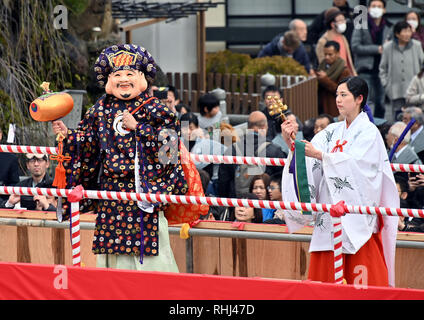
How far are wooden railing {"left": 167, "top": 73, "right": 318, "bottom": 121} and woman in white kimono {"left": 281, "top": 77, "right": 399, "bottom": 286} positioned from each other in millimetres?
5975

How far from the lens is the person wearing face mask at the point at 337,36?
40.9 feet

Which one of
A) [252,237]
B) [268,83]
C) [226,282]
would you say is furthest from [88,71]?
[226,282]

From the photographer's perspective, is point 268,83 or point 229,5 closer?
point 268,83

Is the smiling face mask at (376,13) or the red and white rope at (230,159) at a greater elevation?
the smiling face mask at (376,13)

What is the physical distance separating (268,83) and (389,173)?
664 cm

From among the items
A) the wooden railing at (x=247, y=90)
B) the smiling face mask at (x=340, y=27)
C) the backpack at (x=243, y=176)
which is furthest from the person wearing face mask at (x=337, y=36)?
the backpack at (x=243, y=176)

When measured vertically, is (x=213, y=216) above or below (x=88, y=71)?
below

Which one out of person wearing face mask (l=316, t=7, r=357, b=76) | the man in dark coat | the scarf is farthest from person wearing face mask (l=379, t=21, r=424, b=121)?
the man in dark coat

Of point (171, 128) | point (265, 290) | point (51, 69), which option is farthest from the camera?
point (51, 69)

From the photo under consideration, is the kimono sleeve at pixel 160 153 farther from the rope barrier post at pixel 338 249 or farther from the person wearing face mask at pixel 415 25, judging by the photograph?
the person wearing face mask at pixel 415 25

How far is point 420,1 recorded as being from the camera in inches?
523

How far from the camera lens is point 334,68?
40.0 ft
